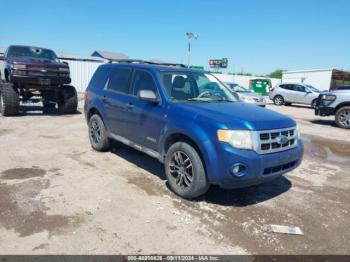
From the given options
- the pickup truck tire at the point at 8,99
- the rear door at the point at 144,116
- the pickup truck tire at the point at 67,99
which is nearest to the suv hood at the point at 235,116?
the rear door at the point at 144,116

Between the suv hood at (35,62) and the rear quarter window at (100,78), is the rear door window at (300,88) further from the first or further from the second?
the rear quarter window at (100,78)

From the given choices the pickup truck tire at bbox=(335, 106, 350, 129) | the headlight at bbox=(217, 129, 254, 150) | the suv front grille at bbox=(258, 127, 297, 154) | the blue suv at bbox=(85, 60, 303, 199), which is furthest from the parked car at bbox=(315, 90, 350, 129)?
the headlight at bbox=(217, 129, 254, 150)

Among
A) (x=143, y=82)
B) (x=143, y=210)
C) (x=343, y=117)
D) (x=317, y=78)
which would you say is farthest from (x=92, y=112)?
(x=317, y=78)

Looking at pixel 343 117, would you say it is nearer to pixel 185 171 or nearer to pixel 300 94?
pixel 300 94

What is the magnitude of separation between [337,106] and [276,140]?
30.9 ft

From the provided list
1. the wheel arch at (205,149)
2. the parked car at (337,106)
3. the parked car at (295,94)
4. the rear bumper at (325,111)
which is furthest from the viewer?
the parked car at (295,94)

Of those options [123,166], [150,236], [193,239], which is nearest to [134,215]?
[150,236]

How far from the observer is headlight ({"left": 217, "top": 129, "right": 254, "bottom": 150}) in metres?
3.68

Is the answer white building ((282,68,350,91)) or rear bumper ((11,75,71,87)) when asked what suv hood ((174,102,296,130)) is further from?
white building ((282,68,350,91))

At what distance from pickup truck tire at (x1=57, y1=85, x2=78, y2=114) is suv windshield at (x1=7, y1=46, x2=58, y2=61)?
1.18 metres

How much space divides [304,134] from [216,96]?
20.4ft

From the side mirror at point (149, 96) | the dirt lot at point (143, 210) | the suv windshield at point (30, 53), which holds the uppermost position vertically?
the suv windshield at point (30, 53)

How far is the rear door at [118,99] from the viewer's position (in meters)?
5.39

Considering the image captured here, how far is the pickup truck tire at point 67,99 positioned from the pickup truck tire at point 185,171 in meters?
8.04
